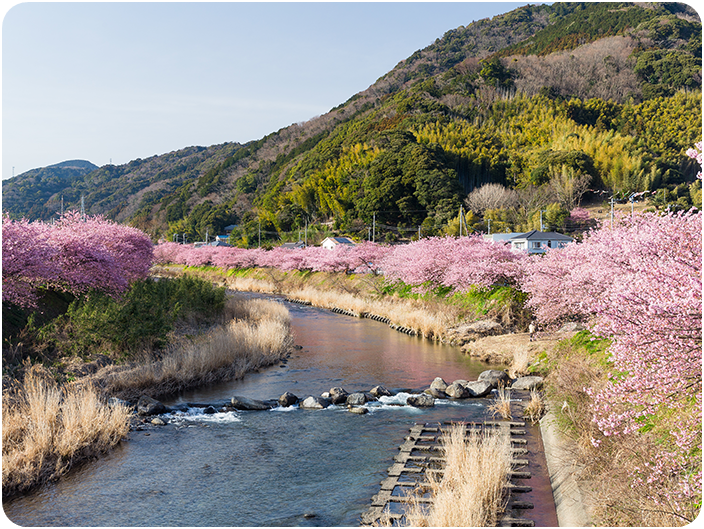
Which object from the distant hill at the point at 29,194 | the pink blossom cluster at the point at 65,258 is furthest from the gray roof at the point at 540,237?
the distant hill at the point at 29,194

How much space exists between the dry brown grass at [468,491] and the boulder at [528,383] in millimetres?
6363

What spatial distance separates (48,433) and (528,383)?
13.8m

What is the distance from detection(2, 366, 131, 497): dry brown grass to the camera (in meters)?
9.79

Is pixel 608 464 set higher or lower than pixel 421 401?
higher

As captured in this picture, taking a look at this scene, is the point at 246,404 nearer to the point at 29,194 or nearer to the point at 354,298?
the point at 354,298

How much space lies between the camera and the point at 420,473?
1047 cm

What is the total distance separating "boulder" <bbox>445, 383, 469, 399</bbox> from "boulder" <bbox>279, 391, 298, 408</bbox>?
504 cm

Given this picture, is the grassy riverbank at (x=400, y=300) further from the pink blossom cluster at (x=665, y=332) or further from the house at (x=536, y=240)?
the house at (x=536, y=240)

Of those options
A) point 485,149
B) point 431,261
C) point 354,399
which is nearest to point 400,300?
point 431,261

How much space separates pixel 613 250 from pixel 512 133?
103m

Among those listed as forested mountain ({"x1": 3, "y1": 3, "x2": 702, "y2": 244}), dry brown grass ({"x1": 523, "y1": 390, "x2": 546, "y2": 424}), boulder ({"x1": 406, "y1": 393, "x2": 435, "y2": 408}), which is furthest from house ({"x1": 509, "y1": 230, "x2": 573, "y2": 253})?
dry brown grass ({"x1": 523, "y1": 390, "x2": 546, "y2": 424})

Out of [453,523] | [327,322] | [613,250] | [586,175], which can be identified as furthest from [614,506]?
[586,175]

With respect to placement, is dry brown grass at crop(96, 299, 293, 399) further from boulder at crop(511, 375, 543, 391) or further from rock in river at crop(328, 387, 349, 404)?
boulder at crop(511, 375, 543, 391)

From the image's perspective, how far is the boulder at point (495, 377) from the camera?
1698cm
